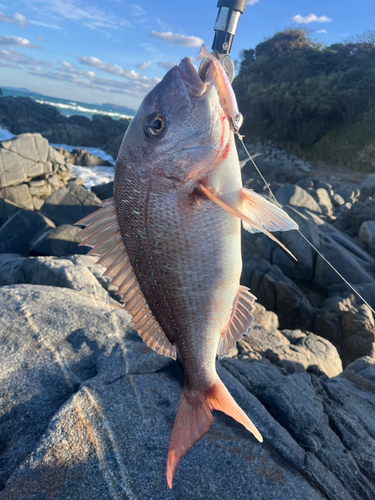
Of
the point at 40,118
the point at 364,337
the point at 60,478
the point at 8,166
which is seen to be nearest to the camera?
the point at 60,478

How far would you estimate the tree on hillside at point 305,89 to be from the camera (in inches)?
1185

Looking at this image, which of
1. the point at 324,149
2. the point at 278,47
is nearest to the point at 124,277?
the point at 324,149

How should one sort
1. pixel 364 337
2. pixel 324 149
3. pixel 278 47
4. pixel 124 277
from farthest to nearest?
pixel 278 47 < pixel 324 149 < pixel 364 337 < pixel 124 277

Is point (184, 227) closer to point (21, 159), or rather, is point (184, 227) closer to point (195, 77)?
point (195, 77)

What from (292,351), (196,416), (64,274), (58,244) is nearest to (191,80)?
(196,416)

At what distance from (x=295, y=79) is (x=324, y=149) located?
10663 millimetres

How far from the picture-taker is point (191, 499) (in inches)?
94.5

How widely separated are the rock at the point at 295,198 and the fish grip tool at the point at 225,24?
11415 mm

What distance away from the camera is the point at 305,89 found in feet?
104

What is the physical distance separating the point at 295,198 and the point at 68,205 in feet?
35.9

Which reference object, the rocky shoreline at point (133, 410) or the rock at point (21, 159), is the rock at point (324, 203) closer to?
the rocky shoreline at point (133, 410)

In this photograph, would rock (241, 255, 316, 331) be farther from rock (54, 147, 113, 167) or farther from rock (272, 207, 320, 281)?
rock (54, 147, 113, 167)

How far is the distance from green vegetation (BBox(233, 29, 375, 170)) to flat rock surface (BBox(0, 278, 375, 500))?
29716mm

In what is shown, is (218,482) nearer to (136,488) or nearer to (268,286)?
(136,488)
